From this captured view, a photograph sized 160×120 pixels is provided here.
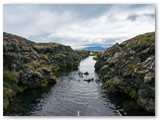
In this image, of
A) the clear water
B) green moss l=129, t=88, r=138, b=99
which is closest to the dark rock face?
green moss l=129, t=88, r=138, b=99

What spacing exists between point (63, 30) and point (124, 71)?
20.0m

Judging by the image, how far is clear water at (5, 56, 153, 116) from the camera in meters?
30.6

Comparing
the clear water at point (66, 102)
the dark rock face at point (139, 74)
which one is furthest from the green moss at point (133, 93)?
the clear water at point (66, 102)

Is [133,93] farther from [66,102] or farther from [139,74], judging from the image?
[66,102]

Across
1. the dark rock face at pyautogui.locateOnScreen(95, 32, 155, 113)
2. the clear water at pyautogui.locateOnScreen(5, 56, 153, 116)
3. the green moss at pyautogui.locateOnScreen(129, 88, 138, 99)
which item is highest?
the dark rock face at pyautogui.locateOnScreen(95, 32, 155, 113)

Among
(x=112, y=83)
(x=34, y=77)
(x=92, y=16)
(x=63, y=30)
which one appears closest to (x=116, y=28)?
(x=92, y=16)

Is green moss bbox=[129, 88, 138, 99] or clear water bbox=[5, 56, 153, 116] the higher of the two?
green moss bbox=[129, 88, 138, 99]

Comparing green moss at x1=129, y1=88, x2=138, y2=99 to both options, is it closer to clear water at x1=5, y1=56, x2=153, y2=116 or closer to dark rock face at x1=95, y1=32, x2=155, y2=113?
dark rock face at x1=95, y1=32, x2=155, y2=113

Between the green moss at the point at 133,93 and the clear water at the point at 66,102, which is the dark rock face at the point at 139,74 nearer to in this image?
the green moss at the point at 133,93

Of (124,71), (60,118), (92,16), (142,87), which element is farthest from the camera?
(124,71)

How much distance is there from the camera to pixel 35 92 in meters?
43.9

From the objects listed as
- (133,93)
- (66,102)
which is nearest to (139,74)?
(133,93)

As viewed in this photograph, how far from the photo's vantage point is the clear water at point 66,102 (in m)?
30.6

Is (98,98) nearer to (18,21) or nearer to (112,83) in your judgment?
(112,83)
